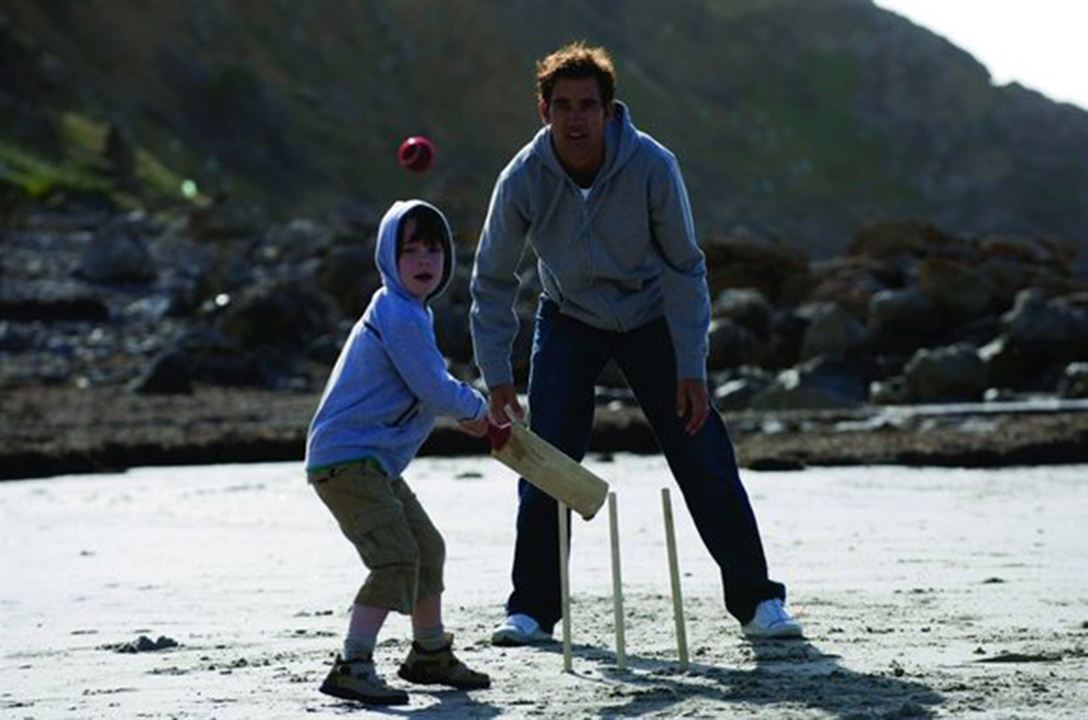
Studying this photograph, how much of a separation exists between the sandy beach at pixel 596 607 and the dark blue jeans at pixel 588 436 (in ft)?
0.81

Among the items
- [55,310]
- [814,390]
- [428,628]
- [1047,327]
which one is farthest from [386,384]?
[55,310]

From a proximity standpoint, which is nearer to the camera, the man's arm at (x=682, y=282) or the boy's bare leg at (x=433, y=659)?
the boy's bare leg at (x=433, y=659)

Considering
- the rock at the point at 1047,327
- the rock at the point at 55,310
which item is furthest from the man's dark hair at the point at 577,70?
the rock at the point at 55,310

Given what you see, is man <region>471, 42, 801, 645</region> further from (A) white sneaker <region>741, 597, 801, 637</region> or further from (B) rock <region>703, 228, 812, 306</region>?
(B) rock <region>703, 228, 812, 306</region>

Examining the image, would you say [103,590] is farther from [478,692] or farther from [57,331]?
[57,331]

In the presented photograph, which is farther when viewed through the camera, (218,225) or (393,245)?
(218,225)

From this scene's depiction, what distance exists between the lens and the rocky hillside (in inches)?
3477

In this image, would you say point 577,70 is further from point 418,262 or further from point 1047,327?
point 1047,327

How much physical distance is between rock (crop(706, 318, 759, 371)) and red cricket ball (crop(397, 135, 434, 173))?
2319cm

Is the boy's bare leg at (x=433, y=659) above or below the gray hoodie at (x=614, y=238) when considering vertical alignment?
below

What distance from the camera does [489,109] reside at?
421ft

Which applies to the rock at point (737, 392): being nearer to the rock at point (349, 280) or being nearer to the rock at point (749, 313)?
the rock at point (749, 313)

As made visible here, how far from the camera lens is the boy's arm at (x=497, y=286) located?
27.5 feet

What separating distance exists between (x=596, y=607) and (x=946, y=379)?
59.4 feet
